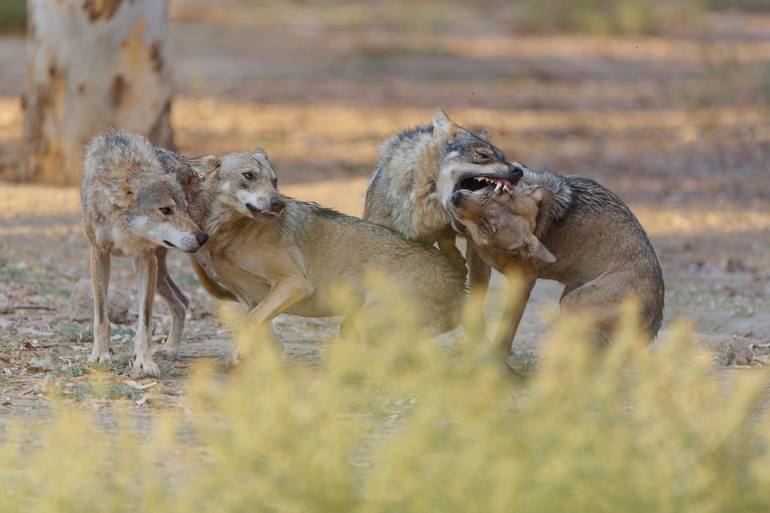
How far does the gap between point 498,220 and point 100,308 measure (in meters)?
2.43

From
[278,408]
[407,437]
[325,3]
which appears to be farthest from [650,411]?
[325,3]

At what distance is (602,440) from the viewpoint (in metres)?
4.45

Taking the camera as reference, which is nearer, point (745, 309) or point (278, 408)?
point (278, 408)

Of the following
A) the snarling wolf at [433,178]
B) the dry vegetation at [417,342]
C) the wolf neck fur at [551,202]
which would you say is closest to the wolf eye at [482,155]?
the snarling wolf at [433,178]

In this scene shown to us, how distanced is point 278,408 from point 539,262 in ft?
12.4

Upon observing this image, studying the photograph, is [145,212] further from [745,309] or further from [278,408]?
[745,309]

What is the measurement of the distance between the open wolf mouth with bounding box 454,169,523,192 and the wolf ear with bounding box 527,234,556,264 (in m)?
0.39

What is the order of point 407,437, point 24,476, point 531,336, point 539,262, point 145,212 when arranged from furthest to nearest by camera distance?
point 531,336, point 539,262, point 145,212, point 24,476, point 407,437

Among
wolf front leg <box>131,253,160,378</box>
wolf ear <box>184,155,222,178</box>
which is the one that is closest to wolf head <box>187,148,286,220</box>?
wolf ear <box>184,155,222,178</box>

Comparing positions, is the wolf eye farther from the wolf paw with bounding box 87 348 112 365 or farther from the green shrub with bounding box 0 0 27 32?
the green shrub with bounding box 0 0 27 32

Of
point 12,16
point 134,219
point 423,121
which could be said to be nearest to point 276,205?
point 134,219

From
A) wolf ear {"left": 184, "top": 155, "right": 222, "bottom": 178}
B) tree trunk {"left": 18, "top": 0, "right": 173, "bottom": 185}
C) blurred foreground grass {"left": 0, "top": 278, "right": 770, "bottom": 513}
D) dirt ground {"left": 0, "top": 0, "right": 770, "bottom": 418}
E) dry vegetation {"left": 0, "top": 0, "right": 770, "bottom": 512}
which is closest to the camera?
blurred foreground grass {"left": 0, "top": 278, "right": 770, "bottom": 513}

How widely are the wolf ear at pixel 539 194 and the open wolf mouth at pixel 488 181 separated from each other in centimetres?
11

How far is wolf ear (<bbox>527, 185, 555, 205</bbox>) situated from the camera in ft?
26.7
